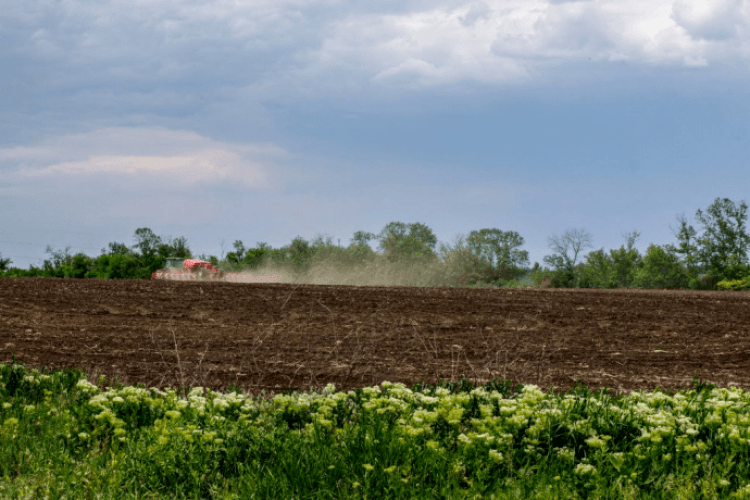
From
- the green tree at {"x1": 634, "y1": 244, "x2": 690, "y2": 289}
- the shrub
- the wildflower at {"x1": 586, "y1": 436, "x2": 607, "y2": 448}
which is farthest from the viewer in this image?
the green tree at {"x1": 634, "y1": 244, "x2": 690, "y2": 289}

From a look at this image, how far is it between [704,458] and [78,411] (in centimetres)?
473

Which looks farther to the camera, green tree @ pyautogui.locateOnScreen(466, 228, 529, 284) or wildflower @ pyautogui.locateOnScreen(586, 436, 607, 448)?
green tree @ pyautogui.locateOnScreen(466, 228, 529, 284)

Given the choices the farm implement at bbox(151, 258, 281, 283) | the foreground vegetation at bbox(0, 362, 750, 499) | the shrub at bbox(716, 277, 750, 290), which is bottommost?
the foreground vegetation at bbox(0, 362, 750, 499)

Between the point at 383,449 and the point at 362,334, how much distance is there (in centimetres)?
617

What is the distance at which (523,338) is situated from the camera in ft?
34.9

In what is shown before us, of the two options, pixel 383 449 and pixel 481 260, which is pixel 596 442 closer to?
pixel 383 449

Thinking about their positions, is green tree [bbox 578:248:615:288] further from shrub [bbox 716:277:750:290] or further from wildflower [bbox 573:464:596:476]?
wildflower [bbox 573:464:596:476]

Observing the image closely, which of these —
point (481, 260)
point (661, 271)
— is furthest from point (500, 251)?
point (661, 271)

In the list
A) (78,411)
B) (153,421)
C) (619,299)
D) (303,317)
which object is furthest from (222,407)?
(619,299)

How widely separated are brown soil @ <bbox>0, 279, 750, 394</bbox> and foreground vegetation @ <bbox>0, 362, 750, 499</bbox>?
2.29 metres

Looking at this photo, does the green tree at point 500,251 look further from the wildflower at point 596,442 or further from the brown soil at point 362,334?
the wildflower at point 596,442

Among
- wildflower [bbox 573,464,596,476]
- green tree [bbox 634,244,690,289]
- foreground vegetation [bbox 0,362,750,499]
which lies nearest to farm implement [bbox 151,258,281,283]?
foreground vegetation [bbox 0,362,750,499]

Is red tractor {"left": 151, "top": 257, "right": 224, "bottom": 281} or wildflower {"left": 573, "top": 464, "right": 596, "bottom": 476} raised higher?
red tractor {"left": 151, "top": 257, "right": 224, "bottom": 281}

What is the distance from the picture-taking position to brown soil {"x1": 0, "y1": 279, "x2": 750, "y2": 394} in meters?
8.20
